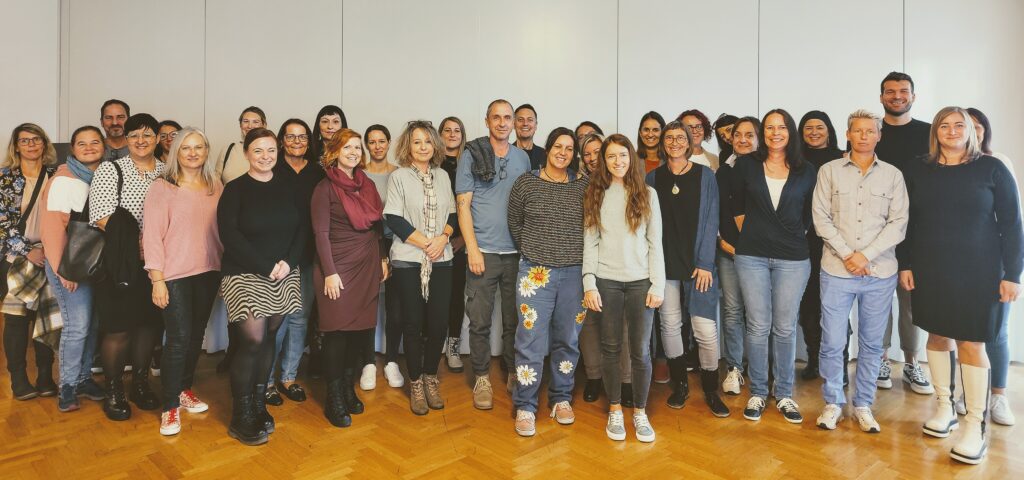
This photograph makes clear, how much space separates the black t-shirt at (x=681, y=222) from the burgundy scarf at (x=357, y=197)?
57.0 inches

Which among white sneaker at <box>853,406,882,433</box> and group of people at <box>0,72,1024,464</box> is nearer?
group of people at <box>0,72,1024,464</box>

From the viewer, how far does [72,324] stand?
3.15 metres

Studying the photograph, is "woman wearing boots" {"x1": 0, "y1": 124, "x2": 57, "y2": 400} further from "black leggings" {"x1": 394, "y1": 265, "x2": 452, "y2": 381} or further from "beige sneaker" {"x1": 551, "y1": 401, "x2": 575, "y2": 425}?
"beige sneaker" {"x1": 551, "y1": 401, "x2": 575, "y2": 425}

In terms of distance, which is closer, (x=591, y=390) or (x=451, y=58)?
(x=591, y=390)

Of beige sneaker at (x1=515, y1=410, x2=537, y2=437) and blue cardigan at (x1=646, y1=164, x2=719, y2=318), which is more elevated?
blue cardigan at (x1=646, y1=164, x2=719, y2=318)

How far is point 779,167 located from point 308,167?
97.0 inches

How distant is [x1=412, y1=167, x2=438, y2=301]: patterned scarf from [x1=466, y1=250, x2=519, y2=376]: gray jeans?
241 mm

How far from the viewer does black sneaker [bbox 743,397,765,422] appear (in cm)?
307

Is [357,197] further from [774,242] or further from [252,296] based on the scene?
[774,242]

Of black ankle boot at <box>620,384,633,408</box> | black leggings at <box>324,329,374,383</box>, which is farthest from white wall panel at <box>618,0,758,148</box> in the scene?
black leggings at <box>324,329,374,383</box>

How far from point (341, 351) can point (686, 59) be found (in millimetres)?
3586

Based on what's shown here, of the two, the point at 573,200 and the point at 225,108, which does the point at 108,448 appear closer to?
the point at 573,200

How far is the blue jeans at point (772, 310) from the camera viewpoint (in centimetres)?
296

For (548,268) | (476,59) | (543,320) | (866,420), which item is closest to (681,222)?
(548,268)
